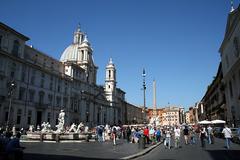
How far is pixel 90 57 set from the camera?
8094 cm

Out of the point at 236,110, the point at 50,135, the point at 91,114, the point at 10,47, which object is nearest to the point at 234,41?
the point at 236,110

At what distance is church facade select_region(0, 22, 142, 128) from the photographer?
41.8 m

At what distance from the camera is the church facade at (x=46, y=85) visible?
4175cm

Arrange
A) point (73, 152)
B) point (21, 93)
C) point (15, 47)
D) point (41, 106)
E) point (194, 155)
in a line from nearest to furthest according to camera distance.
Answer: point (194, 155) → point (73, 152) → point (15, 47) → point (21, 93) → point (41, 106)

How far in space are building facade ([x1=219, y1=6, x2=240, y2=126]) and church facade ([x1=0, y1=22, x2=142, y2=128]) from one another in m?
34.4

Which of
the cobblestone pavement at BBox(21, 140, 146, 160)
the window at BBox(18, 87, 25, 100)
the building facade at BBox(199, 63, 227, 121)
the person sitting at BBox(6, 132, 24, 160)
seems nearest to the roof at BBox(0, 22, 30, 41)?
the window at BBox(18, 87, 25, 100)

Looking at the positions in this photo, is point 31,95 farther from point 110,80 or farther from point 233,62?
point 110,80

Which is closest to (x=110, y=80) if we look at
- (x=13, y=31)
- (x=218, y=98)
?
(x=218, y=98)

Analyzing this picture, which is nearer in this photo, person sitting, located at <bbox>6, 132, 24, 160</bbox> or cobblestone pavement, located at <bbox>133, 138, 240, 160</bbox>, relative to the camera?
person sitting, located at <bbox>6, 132, 24, 160</bbox>

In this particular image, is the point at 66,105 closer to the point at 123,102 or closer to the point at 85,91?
the point at 85,91

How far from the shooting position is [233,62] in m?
37.4

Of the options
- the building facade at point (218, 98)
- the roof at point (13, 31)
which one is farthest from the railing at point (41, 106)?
the building facade at point (218, 98)

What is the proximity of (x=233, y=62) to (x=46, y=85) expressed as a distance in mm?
39037

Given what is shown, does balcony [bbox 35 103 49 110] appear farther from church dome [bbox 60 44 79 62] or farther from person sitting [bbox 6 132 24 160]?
person sitting [bbox 6 132 24 160]
